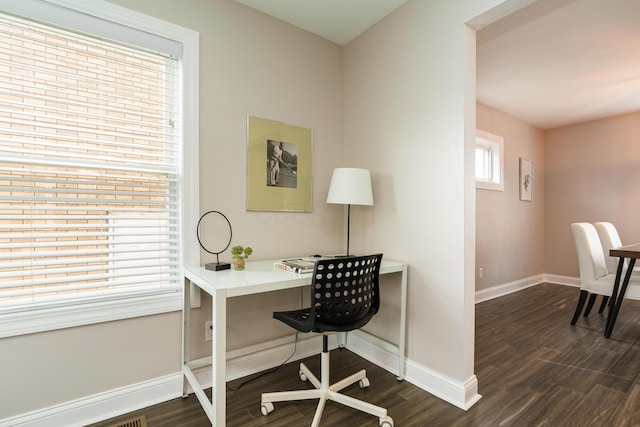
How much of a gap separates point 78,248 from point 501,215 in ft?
14.7

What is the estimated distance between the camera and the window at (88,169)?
4.93ft

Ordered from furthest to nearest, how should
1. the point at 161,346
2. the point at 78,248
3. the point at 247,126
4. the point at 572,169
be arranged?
the point at 572,169 → the point at 247,126 → the point at 161,346 → the point at 78,248

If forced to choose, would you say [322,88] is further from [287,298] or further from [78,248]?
[78,248]

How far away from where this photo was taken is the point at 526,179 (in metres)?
4.62

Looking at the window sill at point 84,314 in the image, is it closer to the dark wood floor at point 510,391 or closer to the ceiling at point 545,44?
the dark wood floor at point 510,391

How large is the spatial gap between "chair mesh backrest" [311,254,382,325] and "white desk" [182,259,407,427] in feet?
0.45

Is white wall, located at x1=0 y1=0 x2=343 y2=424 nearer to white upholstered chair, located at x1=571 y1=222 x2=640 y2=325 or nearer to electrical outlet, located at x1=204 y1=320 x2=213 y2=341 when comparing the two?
electrical outlet, located at x1=204 y1=320 x2=213 y2=341

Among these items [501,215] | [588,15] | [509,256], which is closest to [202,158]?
[588,15]

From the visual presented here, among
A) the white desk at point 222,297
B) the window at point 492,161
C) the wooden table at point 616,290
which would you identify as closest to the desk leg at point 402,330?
the white desk at point 222,297

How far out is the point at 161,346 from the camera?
6.06 ft

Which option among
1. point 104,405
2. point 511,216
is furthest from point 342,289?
point 511,216

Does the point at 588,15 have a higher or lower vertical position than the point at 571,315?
higher

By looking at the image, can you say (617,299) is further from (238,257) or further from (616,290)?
(238,257)

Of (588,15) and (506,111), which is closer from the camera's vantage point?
(588,15)
